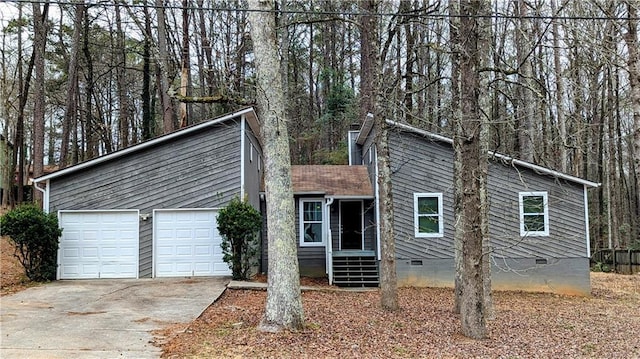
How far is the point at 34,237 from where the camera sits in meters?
11.9

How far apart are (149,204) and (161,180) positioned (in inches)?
28.5

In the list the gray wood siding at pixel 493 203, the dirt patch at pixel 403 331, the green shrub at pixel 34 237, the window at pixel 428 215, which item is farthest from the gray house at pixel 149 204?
the window at pixel 428 215

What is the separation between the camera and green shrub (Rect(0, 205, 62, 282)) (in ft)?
38.1

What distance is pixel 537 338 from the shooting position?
25.5 feet

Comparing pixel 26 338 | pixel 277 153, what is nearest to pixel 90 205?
pixel 26 338

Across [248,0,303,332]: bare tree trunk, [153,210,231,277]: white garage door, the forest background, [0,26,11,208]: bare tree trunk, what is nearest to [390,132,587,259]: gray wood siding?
the forest background

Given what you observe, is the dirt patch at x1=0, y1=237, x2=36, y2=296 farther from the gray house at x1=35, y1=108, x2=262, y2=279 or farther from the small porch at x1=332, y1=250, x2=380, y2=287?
the small porch at x1=332, y1=250, x2=380, y2=287

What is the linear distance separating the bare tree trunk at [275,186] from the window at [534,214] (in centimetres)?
936

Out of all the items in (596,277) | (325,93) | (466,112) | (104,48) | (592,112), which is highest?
(104,48)

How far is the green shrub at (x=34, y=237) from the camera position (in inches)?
457

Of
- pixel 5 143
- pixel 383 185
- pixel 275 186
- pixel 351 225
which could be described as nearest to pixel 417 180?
pixel 351 225

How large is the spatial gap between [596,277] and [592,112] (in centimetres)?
857

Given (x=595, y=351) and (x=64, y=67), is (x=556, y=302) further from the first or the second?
(x=64, y=67)

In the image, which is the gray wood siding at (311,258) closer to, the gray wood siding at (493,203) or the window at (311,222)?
the window at (311,222)
